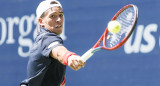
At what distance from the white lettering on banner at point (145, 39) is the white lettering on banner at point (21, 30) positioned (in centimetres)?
162

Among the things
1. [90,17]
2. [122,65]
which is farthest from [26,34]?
[122,65]

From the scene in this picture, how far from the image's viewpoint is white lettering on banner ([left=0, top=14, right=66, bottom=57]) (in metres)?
6.43

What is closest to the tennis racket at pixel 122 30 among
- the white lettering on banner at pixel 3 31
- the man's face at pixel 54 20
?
the man's face at pixel 54 20

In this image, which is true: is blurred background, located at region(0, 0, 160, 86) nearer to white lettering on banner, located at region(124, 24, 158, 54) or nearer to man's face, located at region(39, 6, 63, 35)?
white lettering on banner, located at region(124, 24, 158, 54)

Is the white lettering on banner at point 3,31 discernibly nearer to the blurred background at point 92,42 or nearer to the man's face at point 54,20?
the blurred background at point 92,42

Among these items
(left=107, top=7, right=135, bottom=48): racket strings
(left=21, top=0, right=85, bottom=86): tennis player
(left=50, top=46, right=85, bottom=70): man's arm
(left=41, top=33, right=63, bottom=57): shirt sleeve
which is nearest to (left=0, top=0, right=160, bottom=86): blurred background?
(left=107, top=7, right=135, bottom=48): racket strings

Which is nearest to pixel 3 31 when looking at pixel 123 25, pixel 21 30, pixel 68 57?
pixel 21 30

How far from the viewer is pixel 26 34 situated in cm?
Answer: 648

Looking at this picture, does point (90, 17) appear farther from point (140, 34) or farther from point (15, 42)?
point (15, 42)

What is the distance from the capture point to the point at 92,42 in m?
5.72

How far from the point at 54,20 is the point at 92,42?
240cm

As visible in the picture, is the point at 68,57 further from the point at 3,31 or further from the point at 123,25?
the point at 3,31

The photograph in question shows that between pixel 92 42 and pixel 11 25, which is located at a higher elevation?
pixel 11 25

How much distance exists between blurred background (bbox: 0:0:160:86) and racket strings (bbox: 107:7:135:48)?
5.69 ft
